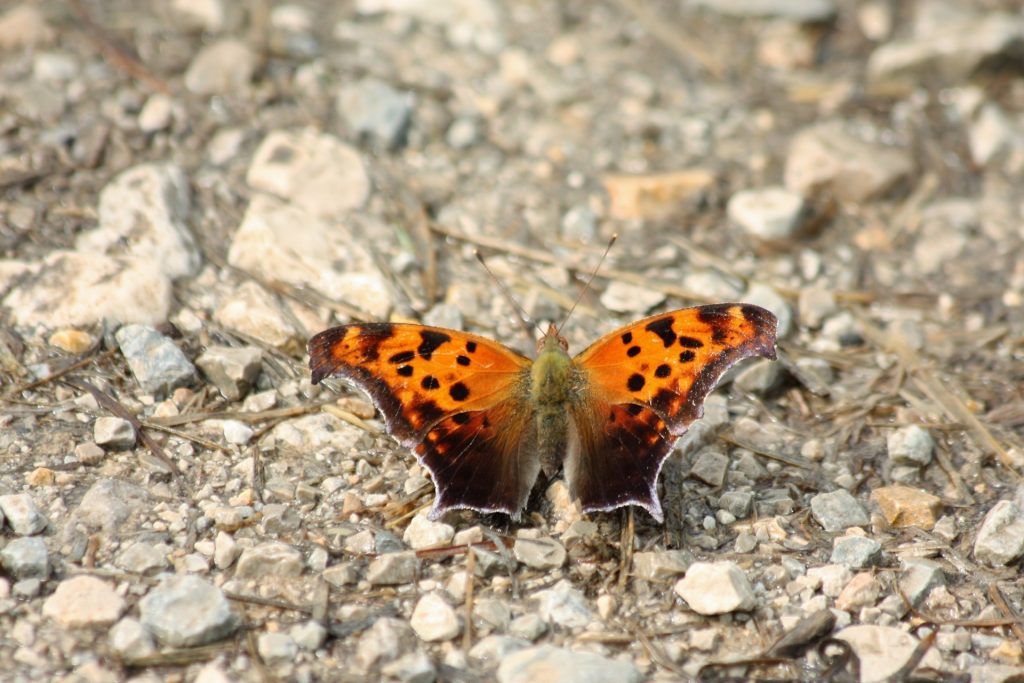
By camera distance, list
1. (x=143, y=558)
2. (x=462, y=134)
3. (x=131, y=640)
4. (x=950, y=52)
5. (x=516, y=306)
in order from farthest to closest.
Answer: (x=950, y=52), (x=462, y=134), (x=516, y=306), (x=143, y=558), (x=131, y=640)

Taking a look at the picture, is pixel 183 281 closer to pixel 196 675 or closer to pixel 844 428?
pixel 196 675

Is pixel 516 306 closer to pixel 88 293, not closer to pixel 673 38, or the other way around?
pixel 88 293

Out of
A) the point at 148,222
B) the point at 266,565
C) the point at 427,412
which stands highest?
the point at 148,222

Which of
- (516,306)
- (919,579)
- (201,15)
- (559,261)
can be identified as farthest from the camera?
(201,15)

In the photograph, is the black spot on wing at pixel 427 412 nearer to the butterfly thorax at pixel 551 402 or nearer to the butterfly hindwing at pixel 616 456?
the butterfly thorax at pixel 551 402

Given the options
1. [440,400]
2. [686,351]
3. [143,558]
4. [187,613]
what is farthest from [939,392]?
[143,558]

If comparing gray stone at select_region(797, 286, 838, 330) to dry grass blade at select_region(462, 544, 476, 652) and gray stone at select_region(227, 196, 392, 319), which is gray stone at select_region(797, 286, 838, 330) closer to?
gray stone at select_region(227, 196, 392, 319)

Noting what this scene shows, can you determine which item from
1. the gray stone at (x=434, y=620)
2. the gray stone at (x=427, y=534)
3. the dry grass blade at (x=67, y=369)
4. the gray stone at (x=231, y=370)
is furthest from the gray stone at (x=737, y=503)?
the dry grass blade at (x=67, y=369)
